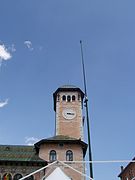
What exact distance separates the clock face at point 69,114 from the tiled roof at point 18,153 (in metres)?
7.50

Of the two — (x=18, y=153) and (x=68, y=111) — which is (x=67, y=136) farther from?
(x=18, y=153)

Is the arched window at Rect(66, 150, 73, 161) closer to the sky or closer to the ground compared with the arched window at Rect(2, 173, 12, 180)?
closer to the sky

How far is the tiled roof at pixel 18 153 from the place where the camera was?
37.9m

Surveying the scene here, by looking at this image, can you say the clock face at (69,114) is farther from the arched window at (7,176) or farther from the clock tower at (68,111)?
the arched window at (7,176)

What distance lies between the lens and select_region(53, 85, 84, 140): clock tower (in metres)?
45.7

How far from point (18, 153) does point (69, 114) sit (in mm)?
10906

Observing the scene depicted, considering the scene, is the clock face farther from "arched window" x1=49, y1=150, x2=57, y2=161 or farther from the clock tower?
"arched window" x1=49, y1=150, x2=57, y2=161

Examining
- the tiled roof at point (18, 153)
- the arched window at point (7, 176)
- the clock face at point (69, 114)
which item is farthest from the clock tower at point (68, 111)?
the arched window at point (7, 176)

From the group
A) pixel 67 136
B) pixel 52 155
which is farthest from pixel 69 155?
pixel 67 136

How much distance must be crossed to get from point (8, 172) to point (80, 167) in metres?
9.22

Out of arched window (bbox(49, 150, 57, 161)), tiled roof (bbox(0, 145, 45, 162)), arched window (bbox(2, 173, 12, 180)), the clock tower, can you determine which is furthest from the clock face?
arched window (bbox(2, 173, 12, 180))

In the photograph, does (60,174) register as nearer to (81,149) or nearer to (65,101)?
(81,149)

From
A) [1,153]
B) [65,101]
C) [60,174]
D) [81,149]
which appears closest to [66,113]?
[65,101]

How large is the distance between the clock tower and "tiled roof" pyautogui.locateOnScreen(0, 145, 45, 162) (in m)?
5.73
